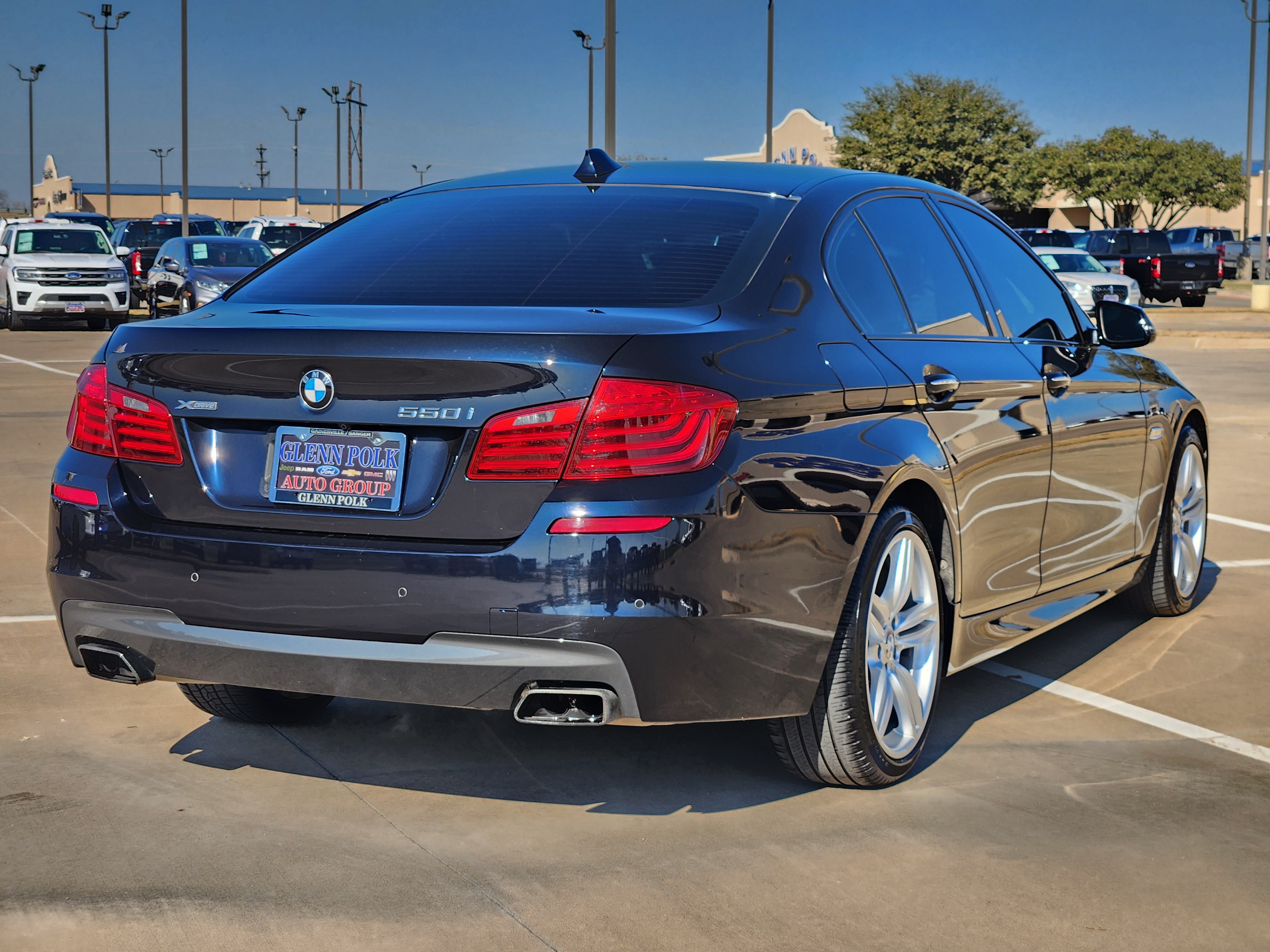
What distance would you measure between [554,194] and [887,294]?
1023 millimetres

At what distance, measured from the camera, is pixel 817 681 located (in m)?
3.84

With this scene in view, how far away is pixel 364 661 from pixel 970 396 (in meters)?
1.99

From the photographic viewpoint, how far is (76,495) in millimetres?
3973

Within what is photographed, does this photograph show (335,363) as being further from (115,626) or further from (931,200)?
(931,200)

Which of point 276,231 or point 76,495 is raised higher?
point 276,231

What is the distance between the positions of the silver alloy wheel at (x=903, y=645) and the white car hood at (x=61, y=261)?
25.0 m

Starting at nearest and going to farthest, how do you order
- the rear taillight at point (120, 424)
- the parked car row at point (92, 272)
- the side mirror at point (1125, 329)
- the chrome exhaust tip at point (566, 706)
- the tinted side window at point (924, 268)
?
1. the chrome exhaust tip at point (566, 706)
2. the rear taillight at point (120, 424)
3. the tinted side window at point (924, 268)
4. the side mirror at point (1125, 329)
5. the parked car row at point (92, 272)

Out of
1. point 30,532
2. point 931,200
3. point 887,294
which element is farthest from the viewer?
point 30,532

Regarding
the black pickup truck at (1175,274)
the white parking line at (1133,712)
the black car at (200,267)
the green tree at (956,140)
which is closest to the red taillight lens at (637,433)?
the white parking line at (1133,712)

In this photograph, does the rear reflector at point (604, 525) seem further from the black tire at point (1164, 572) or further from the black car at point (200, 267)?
the black car at point (200, 267)

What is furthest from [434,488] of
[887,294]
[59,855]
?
[887,294]

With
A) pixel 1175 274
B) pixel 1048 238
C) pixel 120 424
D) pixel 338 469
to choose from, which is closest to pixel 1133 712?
pixel 338 469

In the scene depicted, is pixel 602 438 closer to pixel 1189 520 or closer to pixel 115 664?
pixel 115 664

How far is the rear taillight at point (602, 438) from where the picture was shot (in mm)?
3469
